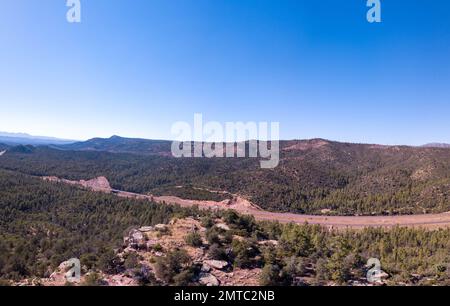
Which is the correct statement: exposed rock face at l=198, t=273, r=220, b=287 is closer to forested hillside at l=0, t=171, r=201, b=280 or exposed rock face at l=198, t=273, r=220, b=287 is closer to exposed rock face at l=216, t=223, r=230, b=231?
forested hillside at l=0, t=171, r=201, b=280

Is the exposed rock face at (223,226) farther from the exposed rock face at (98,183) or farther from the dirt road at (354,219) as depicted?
the exposed rock face at (98,183)

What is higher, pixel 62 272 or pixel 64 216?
pixel 62 272

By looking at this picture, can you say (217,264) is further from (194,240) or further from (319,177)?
(319,177)

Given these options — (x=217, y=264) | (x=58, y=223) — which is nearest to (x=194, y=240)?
(x=217, y=264)

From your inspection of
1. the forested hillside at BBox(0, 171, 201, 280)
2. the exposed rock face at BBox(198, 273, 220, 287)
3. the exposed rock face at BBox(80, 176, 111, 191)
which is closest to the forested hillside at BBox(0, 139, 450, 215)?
the exposed rock face at BBox(80, 176, 111, 191)

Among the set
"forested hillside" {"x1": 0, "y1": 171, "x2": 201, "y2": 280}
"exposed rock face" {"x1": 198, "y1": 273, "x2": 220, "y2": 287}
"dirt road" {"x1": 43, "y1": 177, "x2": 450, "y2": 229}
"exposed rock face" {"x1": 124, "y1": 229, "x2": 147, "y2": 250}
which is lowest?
"dirt road" {"x1": 43, "y1": 177, "x2": 450, "y2": 229}

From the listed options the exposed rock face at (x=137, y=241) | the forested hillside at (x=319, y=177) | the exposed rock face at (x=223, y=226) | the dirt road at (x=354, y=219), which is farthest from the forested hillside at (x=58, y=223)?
the forested hillside at (x=319, y=177)
